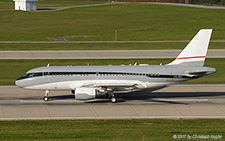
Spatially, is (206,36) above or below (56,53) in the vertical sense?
above

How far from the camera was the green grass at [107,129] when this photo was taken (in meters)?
30.4

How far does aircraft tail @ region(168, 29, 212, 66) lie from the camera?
40.8m

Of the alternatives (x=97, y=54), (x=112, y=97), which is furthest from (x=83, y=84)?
(x=97, y=54)

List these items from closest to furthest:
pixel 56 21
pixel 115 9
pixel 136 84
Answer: pixel 136 84
pixel 56 21
pixel 115 9

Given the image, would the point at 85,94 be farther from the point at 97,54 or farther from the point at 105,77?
the point at 97,54

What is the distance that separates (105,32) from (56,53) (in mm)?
28237

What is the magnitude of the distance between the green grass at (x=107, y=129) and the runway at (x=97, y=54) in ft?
100

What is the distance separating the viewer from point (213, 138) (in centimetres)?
3008

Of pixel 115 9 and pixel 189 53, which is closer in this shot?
pixel 189 53

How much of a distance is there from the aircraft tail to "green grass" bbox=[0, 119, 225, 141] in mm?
7622

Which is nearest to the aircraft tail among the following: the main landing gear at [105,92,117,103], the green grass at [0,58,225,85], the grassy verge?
the main landing gear at [105,92,117,103]

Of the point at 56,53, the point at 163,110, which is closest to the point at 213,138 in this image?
the point at 163,110

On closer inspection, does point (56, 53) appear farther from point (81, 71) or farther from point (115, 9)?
point (115, 9)

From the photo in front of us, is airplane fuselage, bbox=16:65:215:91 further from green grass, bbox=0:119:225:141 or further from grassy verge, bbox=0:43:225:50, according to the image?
grassy verge, bbox=0:43:225:50
